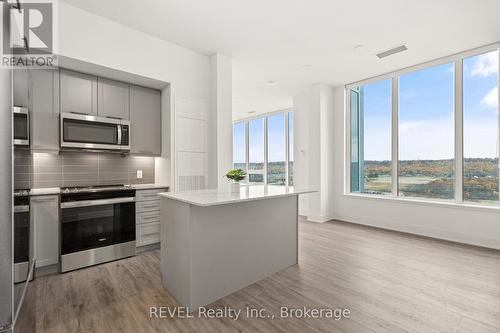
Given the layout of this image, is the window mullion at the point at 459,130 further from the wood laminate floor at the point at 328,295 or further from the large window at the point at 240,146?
the large window at the point at 240,146

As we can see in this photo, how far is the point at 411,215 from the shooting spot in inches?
170

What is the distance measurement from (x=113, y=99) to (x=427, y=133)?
5069 millimetres

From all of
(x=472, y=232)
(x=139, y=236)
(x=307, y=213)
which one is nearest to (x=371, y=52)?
(x=472, y=232)

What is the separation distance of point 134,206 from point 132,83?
1.75 meters

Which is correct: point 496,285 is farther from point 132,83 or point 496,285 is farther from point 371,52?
point 132,83

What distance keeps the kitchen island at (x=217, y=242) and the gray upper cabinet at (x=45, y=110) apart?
173 cm

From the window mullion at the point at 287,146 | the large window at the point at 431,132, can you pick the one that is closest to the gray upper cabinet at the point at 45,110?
the large window at the point at 431,132

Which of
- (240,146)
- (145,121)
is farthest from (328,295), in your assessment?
(240,146)

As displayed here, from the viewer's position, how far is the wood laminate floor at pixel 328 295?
5.97ft

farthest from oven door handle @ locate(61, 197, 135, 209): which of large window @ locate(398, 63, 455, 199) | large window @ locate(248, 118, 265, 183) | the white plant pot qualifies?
large window @ locate(248, 118, 265, 183)

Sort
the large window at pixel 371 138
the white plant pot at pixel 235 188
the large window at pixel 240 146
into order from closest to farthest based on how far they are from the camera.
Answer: the white plant pot at pixel 235 188
the large window at pixel 371 138
the large window at pixel 240 146

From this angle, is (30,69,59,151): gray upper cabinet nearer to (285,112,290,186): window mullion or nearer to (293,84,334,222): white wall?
(293,84,334,222): white wall

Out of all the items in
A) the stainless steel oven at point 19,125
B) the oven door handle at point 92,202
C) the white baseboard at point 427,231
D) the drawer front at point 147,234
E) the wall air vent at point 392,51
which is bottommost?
the white baseboard at point 427,231

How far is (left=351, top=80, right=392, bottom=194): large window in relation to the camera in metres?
4.83
